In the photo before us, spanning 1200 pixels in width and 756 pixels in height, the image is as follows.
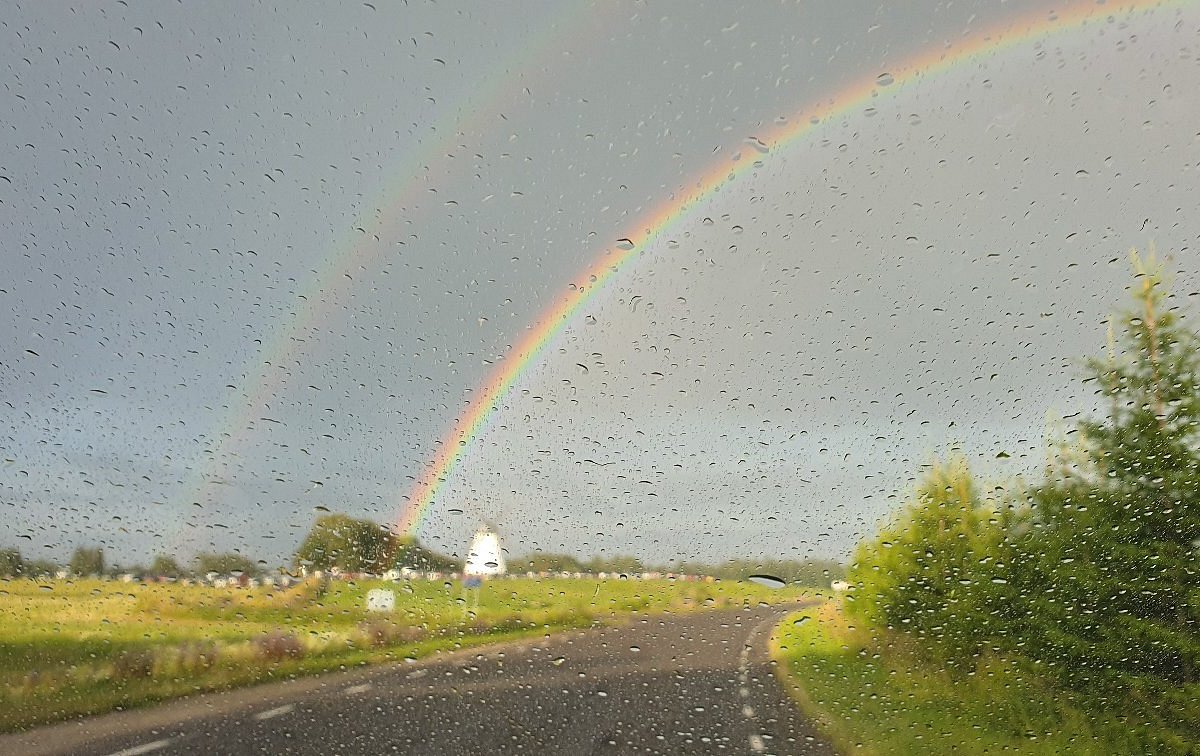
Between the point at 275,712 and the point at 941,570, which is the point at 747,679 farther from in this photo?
the point at 275,712

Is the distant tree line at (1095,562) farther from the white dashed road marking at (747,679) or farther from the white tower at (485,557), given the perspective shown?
the white tower at (485,557)

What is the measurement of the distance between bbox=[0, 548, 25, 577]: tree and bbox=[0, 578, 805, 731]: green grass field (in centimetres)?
7

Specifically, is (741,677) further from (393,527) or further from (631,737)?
(393,527)

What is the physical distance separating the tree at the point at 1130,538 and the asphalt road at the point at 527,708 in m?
1.83

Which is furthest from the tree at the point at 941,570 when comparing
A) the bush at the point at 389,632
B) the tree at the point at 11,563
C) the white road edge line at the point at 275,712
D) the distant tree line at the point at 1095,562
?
the tree at the point at 11,563

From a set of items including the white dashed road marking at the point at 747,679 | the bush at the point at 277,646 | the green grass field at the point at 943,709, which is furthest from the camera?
the bush at the point at 277,646

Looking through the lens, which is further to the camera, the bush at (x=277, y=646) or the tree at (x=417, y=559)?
the bush at (x=277, y=646)

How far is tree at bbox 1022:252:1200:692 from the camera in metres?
6.17

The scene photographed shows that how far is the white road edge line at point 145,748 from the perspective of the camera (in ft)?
18.1

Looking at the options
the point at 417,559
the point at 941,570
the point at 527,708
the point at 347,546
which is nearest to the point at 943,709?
the point at 941,570

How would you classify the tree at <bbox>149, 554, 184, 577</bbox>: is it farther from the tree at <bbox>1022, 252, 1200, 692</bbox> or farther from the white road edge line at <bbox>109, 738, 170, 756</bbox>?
the tree at <bbox>1022, 252, 1200, 692</bbox>

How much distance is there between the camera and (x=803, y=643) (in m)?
7.90

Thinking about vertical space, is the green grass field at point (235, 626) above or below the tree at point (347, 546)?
below

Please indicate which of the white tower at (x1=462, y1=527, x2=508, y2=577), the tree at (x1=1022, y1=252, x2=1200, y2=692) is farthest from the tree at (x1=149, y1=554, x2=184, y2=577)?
the tree at (x1=1022, y1=252, x2=1200, y2=692)
